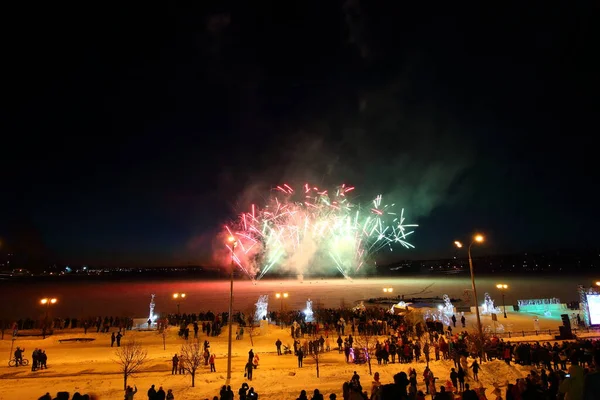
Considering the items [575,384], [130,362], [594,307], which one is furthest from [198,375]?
[594,307]

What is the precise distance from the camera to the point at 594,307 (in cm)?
2362

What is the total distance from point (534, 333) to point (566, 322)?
2.64 metres

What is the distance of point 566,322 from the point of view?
22.1 meters

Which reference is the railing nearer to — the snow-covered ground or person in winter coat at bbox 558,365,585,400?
the snow-covered ground

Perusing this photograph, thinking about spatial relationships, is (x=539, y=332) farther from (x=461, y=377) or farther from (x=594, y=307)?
(x=461, y=377)

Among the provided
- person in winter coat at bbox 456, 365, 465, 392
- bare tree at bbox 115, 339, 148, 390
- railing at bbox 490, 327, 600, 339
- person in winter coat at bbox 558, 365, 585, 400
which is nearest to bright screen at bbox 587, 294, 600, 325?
railing at bbox 490, 327, 600, 339

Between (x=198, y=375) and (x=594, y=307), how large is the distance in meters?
24.3

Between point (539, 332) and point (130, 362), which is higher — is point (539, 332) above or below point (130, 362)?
below

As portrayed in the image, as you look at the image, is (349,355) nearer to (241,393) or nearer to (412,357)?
(412,357)

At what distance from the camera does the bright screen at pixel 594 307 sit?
23484 millimetres

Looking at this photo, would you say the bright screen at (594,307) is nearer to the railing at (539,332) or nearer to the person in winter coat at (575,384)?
the railing at (539,332)

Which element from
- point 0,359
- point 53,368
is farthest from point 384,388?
point 0,359

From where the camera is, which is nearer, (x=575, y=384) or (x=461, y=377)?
(x=575, y=384)

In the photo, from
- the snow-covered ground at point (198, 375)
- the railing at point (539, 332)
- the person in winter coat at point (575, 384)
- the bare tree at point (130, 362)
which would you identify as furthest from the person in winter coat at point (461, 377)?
the bare tree at point (130, 362)
